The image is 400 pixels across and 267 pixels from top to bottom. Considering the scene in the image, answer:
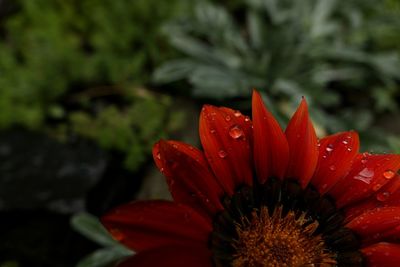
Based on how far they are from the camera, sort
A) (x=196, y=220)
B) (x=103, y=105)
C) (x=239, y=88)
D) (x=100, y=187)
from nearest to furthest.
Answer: (x=196, y=220), (x=100, y=187), (x=239, y=88), (x=103, y=105)

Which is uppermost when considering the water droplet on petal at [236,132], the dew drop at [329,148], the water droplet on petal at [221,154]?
the water droplet on petal at [236,132]

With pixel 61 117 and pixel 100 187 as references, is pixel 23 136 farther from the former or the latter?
pixel 100 187

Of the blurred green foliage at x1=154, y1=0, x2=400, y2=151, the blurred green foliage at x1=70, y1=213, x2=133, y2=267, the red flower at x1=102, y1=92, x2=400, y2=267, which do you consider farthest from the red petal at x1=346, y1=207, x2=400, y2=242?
the blurred green foliage at x1=154, y1=0, x2=400, y2=151

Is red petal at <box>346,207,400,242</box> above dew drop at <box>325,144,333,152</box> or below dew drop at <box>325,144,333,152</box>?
below

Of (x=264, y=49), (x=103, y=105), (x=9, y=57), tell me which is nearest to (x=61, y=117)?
(x=103, y=105)

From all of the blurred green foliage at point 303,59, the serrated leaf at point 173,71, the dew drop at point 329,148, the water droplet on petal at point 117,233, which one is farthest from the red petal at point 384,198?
the serrated leaf at point 173,71

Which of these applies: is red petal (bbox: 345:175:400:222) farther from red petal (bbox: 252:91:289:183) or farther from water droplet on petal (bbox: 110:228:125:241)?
water droplet on petal (bbox: 110:228:125:241)

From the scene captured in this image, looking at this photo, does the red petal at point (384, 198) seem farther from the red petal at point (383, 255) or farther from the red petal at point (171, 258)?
the red petal at point (171, 258)
